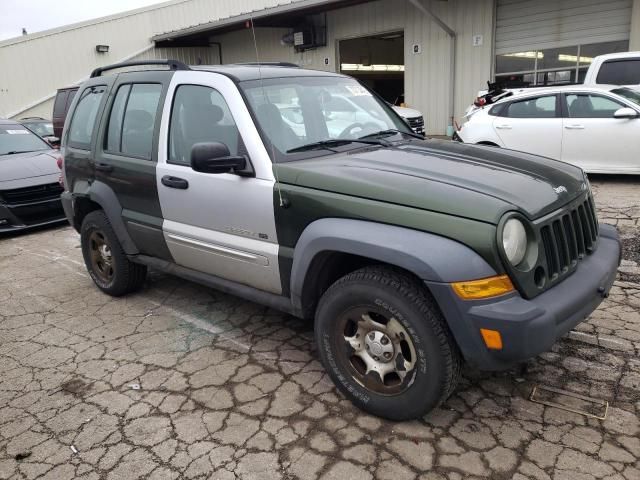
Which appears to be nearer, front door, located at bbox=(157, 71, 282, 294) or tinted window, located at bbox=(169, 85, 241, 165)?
front door, located at bbox=(157, 71, 282, 294)

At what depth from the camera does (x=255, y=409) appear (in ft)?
9.80

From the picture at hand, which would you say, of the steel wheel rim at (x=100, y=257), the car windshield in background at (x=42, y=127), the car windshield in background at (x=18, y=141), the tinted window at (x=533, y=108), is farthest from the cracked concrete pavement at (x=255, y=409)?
the car windshield in background at (x=42, y=127)

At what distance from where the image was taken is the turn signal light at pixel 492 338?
232 centimetres


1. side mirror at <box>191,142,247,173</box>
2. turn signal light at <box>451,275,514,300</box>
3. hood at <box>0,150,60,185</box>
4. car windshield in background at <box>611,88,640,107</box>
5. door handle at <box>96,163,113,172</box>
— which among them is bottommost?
turn signal light at <box>451,275,514,300</box>

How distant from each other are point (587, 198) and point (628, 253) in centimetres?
247

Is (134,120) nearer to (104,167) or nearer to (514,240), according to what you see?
(104,167)

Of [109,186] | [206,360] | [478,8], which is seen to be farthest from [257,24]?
[206,360]

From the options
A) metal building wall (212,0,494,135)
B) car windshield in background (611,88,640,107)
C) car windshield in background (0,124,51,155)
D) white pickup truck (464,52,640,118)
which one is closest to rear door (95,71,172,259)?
car windshield in background (0,124,51,155)

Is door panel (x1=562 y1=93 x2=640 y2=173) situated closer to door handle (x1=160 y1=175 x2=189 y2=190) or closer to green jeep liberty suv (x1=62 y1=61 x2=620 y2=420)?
green jeep liberty suv (x1=62 y1=61 x2=620 y2=420)

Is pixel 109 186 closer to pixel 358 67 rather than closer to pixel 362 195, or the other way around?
pixel 362 195

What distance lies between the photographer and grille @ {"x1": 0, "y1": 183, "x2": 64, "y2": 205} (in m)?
7.30

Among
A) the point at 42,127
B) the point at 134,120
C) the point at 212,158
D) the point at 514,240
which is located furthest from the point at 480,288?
the point at 42,127

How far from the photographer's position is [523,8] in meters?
12.2

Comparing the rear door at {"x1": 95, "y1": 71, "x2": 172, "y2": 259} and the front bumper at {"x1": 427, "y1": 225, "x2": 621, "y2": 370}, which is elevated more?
the rear door at {"x1": 95, "y1": 71, "x2": 172, "y2": 259}
